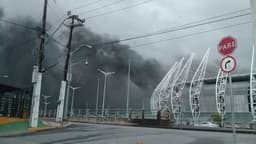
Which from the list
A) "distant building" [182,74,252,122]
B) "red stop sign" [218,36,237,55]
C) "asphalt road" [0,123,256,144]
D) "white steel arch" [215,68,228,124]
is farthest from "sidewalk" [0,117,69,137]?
"white steel arch" [215,68,228,124]

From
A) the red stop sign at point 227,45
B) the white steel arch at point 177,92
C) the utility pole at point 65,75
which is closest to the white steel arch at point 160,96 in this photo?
the white steel arch at point 177,92

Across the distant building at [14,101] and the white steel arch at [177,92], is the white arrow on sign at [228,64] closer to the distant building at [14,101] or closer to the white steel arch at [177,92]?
the distant building at [14,101]

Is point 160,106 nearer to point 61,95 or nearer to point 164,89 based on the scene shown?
point 164,89

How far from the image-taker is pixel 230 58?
595cm

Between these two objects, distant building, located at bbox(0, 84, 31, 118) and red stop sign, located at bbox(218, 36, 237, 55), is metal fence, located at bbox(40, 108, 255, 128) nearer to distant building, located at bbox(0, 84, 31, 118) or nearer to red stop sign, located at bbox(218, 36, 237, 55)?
distant building, located at bbox(0, 84, 31, 118)

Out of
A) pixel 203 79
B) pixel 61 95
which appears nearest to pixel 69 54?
pixel 61 95

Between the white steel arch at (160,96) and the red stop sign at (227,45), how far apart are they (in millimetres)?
93959

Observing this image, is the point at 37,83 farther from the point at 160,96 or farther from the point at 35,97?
the point at 160,96

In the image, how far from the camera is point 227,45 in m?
6.05

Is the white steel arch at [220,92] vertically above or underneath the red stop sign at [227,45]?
above

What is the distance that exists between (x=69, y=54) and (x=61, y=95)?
4526mm

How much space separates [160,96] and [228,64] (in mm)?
98592

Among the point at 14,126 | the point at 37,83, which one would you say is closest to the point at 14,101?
the point at 37,83

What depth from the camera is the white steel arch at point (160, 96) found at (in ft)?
333
